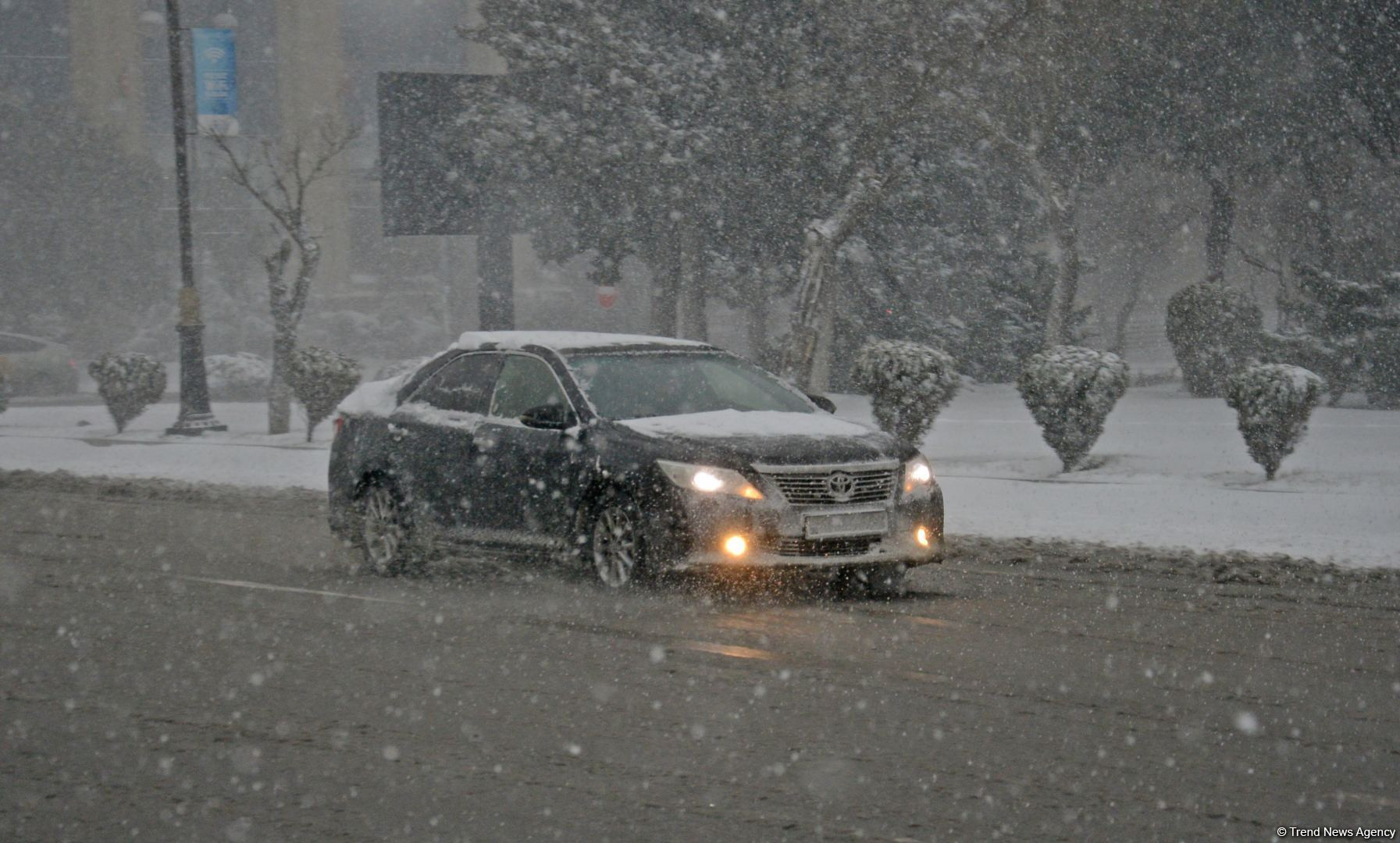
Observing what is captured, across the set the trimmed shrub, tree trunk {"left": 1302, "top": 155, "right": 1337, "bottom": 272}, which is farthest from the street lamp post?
tree trunk {"left": 1302, "top": 155, "right": 1337, "bottom": 272}

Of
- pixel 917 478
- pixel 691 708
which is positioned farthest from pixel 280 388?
pixel 691 708

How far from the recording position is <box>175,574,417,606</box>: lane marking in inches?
400

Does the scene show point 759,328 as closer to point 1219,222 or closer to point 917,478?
point 1219,222

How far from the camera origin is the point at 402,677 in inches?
301

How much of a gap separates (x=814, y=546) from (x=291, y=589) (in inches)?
130

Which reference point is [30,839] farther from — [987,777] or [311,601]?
[311,601]

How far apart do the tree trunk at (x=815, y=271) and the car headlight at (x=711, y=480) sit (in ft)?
35.7

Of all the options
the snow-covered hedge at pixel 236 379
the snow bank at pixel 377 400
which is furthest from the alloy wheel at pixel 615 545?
the snow-covered hedge at pixel 236 379

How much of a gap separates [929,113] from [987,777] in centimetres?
2394

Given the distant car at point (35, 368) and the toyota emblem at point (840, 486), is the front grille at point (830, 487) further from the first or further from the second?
the distant car at point (35, 368)

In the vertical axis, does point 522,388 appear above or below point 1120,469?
above

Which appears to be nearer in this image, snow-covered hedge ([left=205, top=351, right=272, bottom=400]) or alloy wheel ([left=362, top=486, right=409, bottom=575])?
alloy wheel ([left=362, top=486, right=409, bottom=575])

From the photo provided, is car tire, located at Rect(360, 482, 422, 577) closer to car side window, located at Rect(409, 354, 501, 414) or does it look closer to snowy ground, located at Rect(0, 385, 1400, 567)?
car side window, located at Rect(409, 354, 501, 414)

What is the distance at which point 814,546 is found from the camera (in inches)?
375
